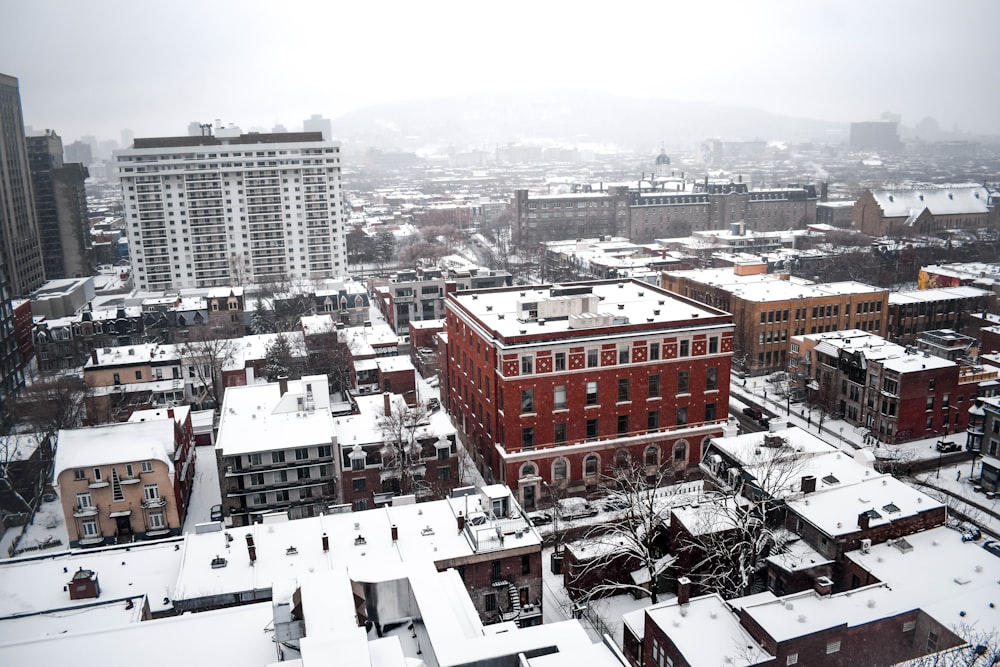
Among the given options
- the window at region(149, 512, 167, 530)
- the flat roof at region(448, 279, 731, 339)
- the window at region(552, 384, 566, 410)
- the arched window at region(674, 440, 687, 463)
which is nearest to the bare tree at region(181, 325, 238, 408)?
the window at region(149, 512, 167, 530)

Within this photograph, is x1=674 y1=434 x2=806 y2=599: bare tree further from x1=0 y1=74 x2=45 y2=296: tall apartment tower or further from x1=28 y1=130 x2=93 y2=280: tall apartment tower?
x1=28 y1=130 x2=93 y2=280: tall apartment tower

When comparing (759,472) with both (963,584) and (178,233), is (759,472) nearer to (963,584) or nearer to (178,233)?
(963,584)

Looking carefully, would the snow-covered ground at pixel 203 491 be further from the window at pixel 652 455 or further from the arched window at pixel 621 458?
the window at pixel 652 455

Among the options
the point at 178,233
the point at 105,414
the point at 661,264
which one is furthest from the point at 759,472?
the point at 178,233

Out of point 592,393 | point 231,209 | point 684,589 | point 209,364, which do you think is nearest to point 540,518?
point 592,393

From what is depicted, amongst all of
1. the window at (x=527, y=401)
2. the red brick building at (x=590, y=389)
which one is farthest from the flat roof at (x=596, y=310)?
the window at (x=527, y=401)

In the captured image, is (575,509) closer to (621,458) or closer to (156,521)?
(621,458)
